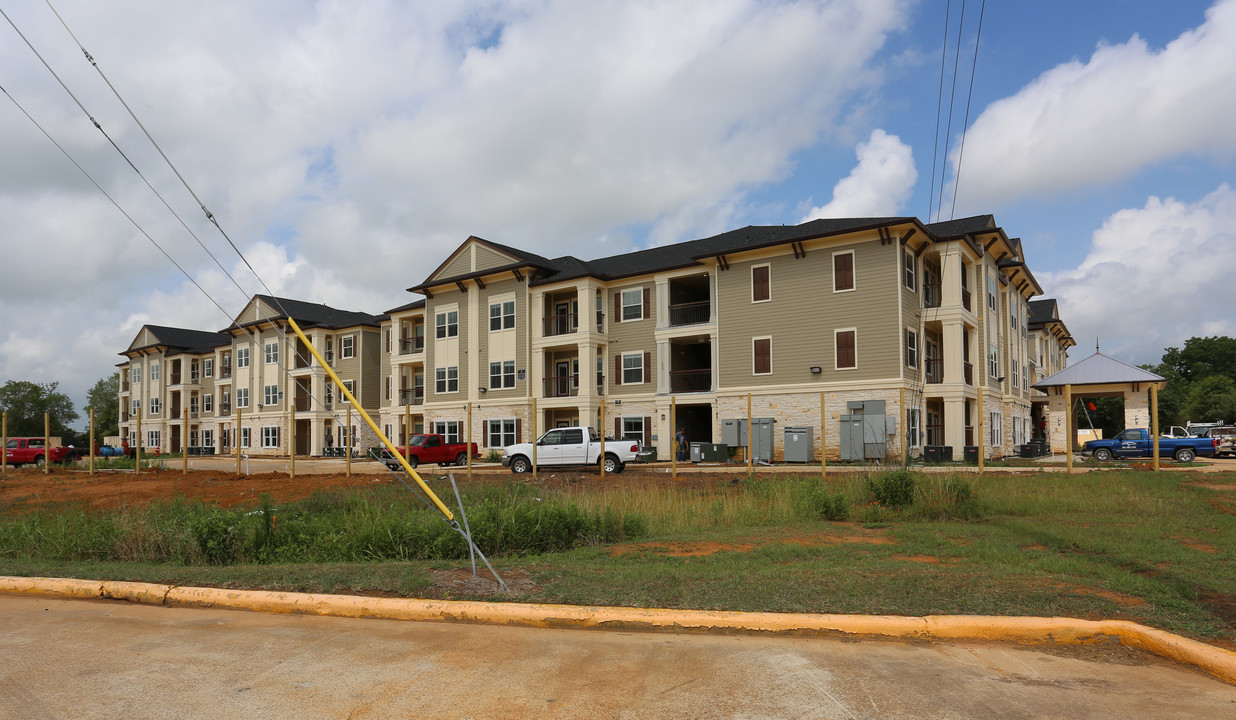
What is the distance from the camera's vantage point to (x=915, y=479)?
46.6 feet

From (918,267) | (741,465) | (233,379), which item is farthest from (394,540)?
(233,379)

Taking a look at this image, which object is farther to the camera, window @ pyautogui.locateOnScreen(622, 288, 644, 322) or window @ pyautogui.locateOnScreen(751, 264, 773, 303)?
window @ pyautogui.locateOnScreen(622, 288, 644, 322)

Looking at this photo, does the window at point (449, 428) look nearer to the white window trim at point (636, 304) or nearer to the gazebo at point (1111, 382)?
the white window trim at point (636, 304)

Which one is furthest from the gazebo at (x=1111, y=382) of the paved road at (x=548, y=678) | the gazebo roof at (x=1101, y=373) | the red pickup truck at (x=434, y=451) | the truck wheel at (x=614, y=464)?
the paved road at (x=548, y=678)

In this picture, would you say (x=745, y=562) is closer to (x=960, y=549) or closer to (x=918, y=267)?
(x=960, y=549)

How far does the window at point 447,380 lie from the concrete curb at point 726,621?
3813cm

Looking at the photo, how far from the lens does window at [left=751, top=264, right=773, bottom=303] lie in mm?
35250

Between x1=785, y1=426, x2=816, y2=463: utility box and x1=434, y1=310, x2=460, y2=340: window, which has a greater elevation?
x1=434, y1=310, x2=460, y2=340: window

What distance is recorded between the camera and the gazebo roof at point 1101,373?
32094 mm

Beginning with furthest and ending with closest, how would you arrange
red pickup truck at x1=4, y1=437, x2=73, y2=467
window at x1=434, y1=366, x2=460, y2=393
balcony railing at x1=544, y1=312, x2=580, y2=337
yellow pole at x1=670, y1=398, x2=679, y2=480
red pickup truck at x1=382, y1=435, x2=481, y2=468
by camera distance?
window at x1=434, y1=366, x2=460, y2=393
balcony railing at x1=544, y1=312, x2=580, y2=337
red pickup truck at x1=4, y1=437, x2=73, y2=467
red pickup truck at x1=382, y1=435, x2=481, y2=468
yellow pole at x1=670, y1=398, x2=679, y2=480

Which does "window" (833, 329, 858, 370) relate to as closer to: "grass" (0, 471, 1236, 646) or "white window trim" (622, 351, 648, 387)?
"white window trim" (622, 351, 648, 387)

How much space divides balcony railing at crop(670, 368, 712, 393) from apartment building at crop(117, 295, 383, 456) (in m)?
20.9

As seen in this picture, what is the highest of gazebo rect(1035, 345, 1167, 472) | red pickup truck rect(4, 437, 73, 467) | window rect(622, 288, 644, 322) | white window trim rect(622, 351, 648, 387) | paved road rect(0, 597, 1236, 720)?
window rect(622, 288, 644, 322)

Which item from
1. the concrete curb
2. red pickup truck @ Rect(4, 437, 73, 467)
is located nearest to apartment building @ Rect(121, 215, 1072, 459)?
red pickup truck @ Rect(4, 437, 73, 467)
